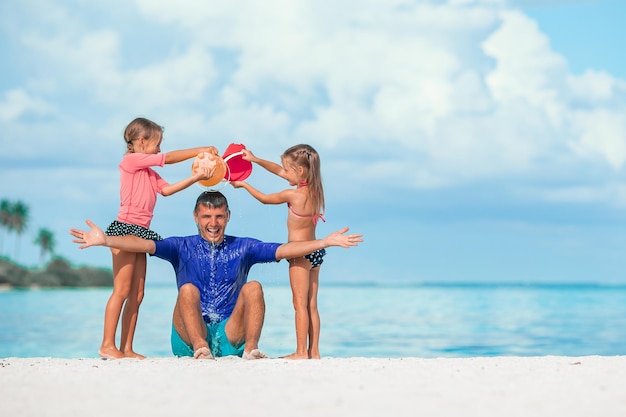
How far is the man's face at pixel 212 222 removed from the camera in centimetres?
696

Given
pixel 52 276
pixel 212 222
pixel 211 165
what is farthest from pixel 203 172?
pixel 52 276

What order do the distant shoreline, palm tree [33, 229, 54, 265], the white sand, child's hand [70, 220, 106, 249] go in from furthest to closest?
palm tree [33, 229, 54, 265], the distant shoreline, child's hand [70, 220, 106, 249], the white sand

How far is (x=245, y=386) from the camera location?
17.0 ft

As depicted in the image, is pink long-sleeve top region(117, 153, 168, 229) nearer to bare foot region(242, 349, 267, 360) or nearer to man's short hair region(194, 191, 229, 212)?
man's short hair region(194, 191, 229, 212)

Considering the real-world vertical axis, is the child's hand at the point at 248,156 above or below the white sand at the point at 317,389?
above

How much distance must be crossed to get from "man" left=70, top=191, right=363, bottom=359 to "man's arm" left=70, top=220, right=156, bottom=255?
4cm

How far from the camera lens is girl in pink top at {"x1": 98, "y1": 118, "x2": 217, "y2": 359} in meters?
6.82

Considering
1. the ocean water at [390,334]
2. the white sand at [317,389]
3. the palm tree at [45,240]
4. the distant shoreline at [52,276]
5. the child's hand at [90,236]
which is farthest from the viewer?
the palm tree at [45,240]

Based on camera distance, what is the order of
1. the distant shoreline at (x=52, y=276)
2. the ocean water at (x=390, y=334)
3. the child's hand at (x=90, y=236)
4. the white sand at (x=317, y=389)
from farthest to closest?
the distant shoreline at (x=52, y=276) → the ocean water at (x=390, y=334) → the child's hand at (x=90, y=236) → the white sand at (x=317, y=389)

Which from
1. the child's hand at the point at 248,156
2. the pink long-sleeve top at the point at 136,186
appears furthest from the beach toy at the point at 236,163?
the pink long-sleeve top at the point at 136,186

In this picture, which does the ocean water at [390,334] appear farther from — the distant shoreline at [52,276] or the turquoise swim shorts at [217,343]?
the distant shoreline at [52,276]

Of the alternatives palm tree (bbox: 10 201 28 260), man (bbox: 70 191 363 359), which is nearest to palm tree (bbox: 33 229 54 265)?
palm tree (bbox: 10 201 28 260)

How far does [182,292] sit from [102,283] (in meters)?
57.9

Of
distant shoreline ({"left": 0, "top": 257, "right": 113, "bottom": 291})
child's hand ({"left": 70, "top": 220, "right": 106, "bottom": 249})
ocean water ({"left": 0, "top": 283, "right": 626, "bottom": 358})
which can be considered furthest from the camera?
distant shoreline ({"left": 0, "top": 257, "right": 113, "bottom": 291})
